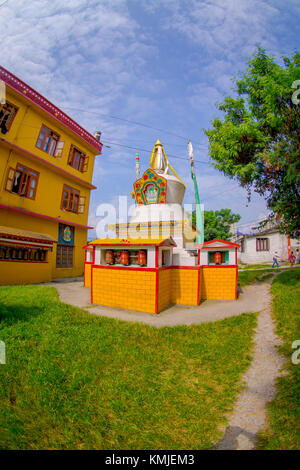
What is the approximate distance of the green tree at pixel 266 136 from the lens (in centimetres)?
1030

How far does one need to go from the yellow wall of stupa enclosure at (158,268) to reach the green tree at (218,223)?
14016 mm

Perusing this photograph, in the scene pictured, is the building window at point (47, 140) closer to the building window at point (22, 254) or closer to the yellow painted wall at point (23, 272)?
the building window at point (22, 254)

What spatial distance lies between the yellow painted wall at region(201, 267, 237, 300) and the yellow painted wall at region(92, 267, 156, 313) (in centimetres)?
345

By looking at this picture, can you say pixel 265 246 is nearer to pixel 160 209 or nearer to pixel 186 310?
pixel 160 209

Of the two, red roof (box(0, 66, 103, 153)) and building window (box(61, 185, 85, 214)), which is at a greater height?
red roof (box(0, 66, 103, 153))

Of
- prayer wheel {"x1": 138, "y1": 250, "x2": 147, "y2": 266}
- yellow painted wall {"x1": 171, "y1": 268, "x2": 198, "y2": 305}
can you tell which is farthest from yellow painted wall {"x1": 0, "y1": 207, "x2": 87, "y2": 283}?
yellow painted wall {"x1": 171, "y1": 268, "x2": 198, "y2": 305}

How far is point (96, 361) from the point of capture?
4664 millimetres

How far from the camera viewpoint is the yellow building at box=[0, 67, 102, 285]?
44.6ft

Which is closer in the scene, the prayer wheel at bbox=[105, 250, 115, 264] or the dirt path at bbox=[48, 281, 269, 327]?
the dirt path at bbox=[48, 281, 269, 327]

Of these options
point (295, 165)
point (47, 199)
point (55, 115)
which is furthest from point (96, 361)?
point (55, 115)

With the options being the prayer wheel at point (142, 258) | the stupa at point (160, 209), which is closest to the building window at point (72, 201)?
the stupa at point (160, 209)

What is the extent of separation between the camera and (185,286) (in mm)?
10047

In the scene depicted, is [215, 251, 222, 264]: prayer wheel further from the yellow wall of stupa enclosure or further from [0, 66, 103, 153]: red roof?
[0, 66, 103, 153]: red roof
